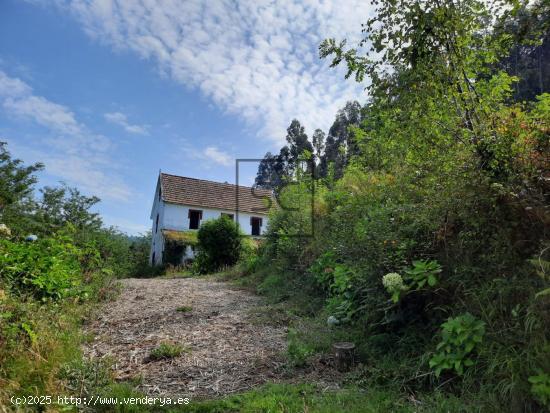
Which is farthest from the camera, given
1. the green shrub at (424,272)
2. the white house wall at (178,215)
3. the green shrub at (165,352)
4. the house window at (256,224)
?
the house window at (256,224)

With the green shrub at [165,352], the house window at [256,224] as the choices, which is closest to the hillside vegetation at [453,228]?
the green shrub at [165,352]

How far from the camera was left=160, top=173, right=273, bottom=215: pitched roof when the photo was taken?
24.2 m

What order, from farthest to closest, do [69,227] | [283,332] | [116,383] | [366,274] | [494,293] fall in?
[69,227]
[283,332]
[366,274]
[116,383]
[494,293]

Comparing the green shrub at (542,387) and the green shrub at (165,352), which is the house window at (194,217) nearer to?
the green shrub at (165,352)

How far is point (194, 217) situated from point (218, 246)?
10.2 meters

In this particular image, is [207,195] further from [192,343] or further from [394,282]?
[394,282]

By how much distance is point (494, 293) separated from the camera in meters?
2.73

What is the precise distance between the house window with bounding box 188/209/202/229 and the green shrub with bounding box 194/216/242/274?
941 centimetres

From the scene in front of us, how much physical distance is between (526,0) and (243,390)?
13.1 feet

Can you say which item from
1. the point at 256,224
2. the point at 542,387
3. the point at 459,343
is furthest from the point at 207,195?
the point at 542,387

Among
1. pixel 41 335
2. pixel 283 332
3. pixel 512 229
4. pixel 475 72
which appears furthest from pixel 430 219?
pixel 41 335

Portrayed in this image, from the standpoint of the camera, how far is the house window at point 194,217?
24.3 metres

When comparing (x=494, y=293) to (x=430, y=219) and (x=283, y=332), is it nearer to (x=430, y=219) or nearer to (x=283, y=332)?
(x=430, y=219)

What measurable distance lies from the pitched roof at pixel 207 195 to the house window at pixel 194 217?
51cm
